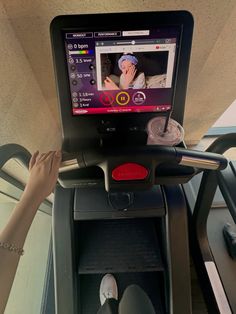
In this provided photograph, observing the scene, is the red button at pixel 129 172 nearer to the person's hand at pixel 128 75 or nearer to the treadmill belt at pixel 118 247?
the person's hand at pixel 128 75

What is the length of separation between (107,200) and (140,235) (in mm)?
257

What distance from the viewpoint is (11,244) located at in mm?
565

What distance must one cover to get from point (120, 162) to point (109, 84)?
0.25 metres

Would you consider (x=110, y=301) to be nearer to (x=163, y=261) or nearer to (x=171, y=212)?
(x=163, y=261)

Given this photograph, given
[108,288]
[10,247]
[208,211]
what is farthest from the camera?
[208,211]

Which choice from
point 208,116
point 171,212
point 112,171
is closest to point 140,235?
point 171,212

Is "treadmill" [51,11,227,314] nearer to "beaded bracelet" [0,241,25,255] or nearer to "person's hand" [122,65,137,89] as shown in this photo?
"person's hand" [122,65,137,89]

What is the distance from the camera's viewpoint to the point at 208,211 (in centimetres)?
124

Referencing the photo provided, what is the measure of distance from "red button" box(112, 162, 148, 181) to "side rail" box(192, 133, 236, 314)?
1.09 feet

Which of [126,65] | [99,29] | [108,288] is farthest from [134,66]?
[108,288]

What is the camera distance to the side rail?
3.25 feet

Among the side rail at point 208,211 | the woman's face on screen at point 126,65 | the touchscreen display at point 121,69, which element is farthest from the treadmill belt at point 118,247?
the woman's face on screen at point 126,65

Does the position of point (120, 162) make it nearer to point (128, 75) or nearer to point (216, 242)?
point (128, 75)

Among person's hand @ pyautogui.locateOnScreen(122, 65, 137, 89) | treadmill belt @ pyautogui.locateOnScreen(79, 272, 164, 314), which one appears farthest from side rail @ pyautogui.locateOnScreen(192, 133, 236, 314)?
person's hand @ pyautogui.locateOnScreen(122, 65, 137, 89)
